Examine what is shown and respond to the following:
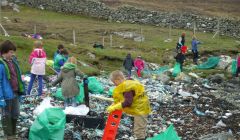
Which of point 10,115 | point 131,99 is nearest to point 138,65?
A: point 131,99

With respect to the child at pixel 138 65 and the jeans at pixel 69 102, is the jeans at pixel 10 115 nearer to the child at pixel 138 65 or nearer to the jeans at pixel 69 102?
the jeans at pixel 69 102

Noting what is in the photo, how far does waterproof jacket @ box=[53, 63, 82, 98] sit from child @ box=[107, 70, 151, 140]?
270cm

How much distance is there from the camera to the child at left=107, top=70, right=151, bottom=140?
8.40 metres

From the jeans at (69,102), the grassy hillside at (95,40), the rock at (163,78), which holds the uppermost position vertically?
the jeans at (69,102)

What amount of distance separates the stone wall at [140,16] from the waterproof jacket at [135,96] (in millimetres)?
30508

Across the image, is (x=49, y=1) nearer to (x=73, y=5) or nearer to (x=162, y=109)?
(x=73, y=5)

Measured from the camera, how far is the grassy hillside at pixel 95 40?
21.5 m

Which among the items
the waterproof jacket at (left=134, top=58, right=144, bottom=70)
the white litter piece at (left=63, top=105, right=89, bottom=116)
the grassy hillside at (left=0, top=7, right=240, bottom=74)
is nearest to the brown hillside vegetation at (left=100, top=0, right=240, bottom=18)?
the grassy hillside at (left=0, top=7, right=240, bottom=74)

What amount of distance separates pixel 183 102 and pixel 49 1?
3423 cm

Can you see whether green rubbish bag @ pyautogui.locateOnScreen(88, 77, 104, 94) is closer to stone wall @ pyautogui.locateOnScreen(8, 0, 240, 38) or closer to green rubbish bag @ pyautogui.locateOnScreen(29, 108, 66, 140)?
green rubbish bag @ pyautogui.locateOnScreen(29, 108, 66, 140)

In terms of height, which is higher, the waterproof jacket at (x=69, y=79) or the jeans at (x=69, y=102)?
the waterproof jacket at (x=69, y=79)

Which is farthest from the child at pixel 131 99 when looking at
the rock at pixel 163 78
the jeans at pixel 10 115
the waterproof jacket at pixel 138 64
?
the waterproof jacket at pixel 138 64

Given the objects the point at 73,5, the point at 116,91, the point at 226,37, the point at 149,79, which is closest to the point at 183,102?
the point at 149,79

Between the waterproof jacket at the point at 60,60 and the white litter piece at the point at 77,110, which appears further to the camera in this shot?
the waterproof jacket at the point at 60,60
